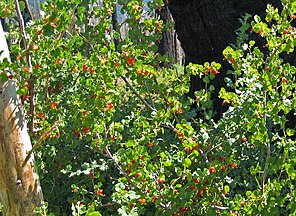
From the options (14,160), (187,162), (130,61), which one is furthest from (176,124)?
(14,160)

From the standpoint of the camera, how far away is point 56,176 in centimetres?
337

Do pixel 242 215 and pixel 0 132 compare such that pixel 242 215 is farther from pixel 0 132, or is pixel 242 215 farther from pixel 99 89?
pixel 0 132

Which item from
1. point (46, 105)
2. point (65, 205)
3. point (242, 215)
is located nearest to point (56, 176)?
point (65, 205)

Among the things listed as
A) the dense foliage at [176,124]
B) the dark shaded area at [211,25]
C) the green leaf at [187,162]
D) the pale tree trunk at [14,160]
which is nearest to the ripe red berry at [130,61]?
the dense foliage at [176,124]

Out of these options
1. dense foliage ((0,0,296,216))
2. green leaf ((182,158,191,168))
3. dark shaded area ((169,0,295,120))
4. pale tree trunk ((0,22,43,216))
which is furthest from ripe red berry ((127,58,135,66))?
dark shaded area ((169,0,295,120))

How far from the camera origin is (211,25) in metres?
4.03

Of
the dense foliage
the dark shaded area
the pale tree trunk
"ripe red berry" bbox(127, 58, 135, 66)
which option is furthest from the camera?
the dark shaded area

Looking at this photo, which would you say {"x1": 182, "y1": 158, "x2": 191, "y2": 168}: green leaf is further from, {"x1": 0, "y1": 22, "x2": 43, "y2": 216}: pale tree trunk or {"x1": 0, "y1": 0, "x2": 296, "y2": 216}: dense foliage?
{"x1": 0, "y1": 22, "x2": 43, "y2": 216}: pale tree trunk

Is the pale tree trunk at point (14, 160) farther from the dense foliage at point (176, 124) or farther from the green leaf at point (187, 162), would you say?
the green leaf at point (187, 162)

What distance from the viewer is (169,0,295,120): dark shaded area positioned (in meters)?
3.93

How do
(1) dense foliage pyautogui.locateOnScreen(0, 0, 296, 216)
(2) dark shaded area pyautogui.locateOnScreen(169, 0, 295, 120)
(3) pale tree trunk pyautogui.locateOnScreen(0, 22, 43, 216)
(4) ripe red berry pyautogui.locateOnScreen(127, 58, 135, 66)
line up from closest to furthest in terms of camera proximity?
(1) dense foliage pyautogui.locateOnScreen(0, 0, 296, 216) < (3) pale tree trunk pyautogui.locateOnScreen(0, 22, 43, 216) < (4) ripe red berry pyautogui.locateOnScreen(127, 58, 135, 66) < (2) dark shaded area pyautogui.locateOnScreen(169, 0, 295, 120)

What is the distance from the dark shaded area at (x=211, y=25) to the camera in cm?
393

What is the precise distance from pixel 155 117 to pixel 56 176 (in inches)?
42.0

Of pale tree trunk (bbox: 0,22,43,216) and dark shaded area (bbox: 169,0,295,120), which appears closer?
pale tree trunk (bbox: 0,22,43,216)
